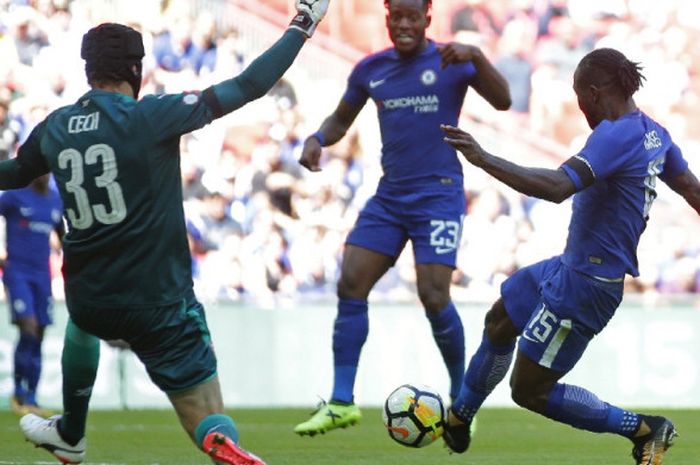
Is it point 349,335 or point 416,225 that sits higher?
point 416,225

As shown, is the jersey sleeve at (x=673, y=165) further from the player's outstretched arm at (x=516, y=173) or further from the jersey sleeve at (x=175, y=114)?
the jersey sleeve at (x=175, y=114)

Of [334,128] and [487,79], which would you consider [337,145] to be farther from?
[487,79]

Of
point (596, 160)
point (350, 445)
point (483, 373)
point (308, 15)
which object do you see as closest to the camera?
point (308, 15)

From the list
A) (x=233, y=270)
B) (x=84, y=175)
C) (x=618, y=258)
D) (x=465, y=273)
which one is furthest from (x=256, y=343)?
(x=84, y=175)

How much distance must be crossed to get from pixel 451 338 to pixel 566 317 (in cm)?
231

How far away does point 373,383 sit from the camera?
1409 cm

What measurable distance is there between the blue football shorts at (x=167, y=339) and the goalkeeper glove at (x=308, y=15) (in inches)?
44.8

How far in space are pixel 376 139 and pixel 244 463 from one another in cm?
1180

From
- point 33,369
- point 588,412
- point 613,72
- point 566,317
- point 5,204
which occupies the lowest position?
point 33,369

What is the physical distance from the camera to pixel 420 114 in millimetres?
8633

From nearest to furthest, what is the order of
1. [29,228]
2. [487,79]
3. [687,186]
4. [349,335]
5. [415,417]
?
[687,186]
[415,417]
[349,335]
[487,79]
[29,228]

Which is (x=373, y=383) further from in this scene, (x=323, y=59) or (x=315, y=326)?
(x=323, y=59)

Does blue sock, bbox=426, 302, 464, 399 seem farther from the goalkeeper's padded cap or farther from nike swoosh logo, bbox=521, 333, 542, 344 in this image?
the goalkeeper's padded cap

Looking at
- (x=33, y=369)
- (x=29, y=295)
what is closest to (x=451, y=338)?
(x=33, y=369)
